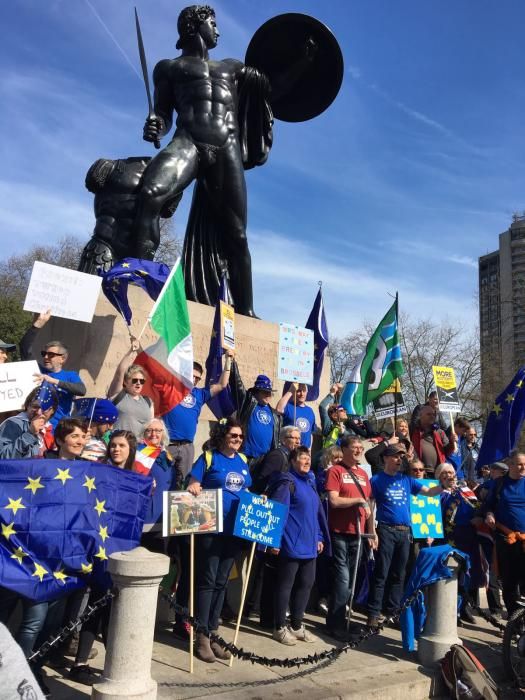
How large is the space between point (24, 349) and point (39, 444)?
2325mm

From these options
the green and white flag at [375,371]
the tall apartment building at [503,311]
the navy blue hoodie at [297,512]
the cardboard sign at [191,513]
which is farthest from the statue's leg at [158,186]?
the tall apartment building at [503,311]

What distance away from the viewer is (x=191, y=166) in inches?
368

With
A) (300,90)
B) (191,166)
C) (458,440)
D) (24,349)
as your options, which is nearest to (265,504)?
(24,349)

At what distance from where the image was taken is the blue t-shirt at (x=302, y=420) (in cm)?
812

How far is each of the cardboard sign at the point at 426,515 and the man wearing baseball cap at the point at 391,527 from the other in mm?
54

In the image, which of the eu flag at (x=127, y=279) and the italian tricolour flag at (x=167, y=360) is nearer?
the italian tricolour flag at (x=167, y=360)

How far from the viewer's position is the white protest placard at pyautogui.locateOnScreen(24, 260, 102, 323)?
21.8 ft

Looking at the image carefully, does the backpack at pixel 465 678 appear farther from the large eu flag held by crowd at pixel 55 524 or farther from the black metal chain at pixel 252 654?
the large eu flag held by crowd at pixel 55 524

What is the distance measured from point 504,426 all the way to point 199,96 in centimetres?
653

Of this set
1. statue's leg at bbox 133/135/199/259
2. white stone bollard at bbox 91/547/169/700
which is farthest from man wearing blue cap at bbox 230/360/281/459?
white stone bollard at bbox 91/547/169/700

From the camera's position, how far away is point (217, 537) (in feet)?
16.5

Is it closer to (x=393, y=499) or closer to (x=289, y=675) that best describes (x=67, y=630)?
(x=289, y=675)

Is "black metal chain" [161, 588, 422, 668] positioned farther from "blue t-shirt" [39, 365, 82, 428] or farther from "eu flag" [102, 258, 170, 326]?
"eu flag" [102, 258, 170, 326]

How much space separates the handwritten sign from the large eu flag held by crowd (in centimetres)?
106
